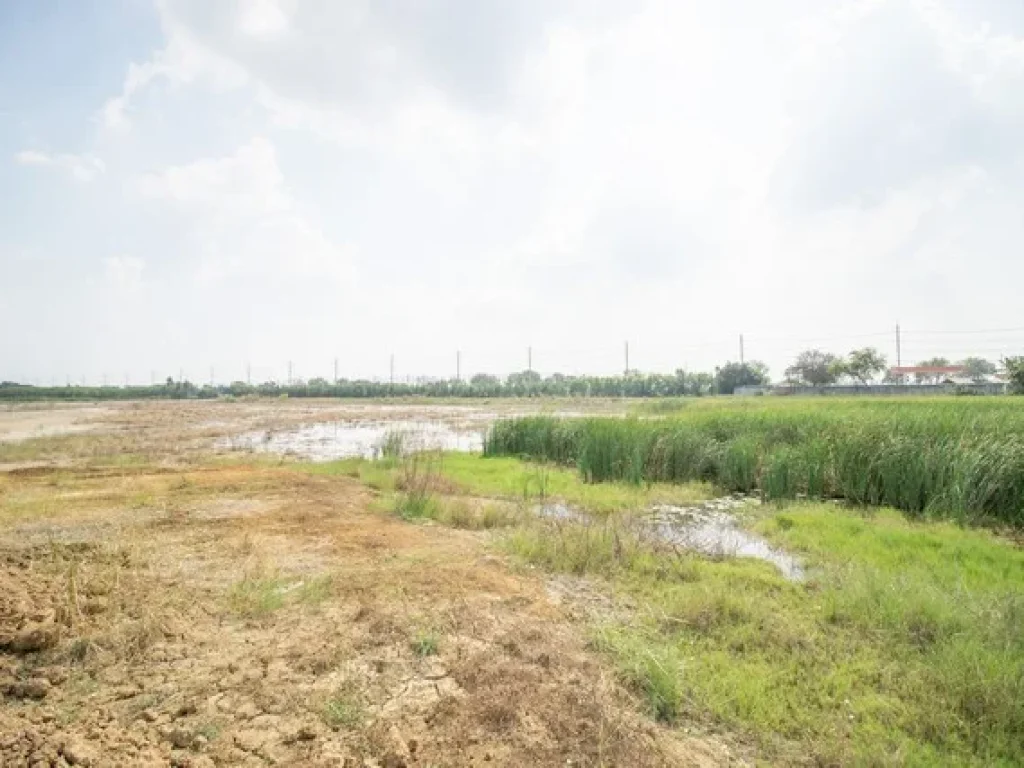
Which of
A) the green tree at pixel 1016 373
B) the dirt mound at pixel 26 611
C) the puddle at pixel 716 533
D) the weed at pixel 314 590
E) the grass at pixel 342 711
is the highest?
the green tree at pixel 1016 373

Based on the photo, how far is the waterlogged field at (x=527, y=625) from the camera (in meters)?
3.47

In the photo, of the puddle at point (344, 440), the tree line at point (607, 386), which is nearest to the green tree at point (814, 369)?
the tree line at point (607, 386)

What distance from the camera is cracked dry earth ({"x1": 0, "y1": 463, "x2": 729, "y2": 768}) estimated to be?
3330 millimetres

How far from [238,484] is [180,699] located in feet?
31.2

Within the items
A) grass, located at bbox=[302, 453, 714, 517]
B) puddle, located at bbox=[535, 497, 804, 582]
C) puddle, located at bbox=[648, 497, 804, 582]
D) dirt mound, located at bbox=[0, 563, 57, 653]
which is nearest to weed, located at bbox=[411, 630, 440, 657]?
dirt mound, located at bbox=[0, 563, 57, 653]

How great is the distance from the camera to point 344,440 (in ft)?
83.4

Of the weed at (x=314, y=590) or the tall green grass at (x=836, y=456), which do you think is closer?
the weed at (x=314, y=590)

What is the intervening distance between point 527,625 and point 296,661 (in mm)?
2017

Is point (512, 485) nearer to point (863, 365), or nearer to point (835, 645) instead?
point (835, 645)

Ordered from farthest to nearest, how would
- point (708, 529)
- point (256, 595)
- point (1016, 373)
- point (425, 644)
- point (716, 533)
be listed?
1. point (1016, 373)
2. point (708, 529)
3. point (716, 533)
4. point (256, 595)
5. point (425, 644)

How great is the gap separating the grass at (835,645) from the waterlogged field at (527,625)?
0.09 ft

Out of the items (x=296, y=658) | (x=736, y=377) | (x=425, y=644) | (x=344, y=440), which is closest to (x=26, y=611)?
(x=296, y=658)

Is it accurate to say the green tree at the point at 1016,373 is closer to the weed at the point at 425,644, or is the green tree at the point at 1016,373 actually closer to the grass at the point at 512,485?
the grass at the point at 512,485

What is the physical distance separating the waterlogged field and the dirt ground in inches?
1.0
